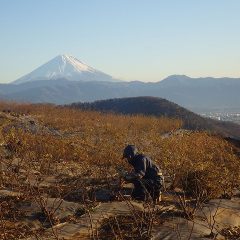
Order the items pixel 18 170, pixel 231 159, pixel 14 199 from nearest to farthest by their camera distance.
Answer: pixel 14 199 → pixel 18 170 → pixel 231 159

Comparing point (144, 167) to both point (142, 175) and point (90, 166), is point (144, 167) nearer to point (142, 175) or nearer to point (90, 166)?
point (142, 175)

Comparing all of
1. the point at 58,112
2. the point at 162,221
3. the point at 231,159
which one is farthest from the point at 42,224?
the point at 58,112

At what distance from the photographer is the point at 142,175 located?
988 centimetres

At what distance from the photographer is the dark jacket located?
9.88m

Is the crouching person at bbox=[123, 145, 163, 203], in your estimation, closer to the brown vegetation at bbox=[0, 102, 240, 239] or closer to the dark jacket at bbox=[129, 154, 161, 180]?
the dark jacket at bbox=[129, 154, 161, 180]

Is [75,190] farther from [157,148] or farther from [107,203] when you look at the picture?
[157,148]

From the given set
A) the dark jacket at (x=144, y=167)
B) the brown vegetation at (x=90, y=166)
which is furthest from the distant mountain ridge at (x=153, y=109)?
the dark jacket at (x=144, y=167)

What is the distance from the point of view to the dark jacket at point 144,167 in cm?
988

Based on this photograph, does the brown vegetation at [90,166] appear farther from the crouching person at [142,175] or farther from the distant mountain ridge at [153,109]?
the distant mountain ridge at [153,109]

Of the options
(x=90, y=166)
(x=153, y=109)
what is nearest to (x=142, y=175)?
(x=90, y=166)

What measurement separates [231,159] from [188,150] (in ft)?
6.57

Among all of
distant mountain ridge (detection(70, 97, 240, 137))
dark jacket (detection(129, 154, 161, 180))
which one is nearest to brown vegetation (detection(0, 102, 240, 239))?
dark jacket (detection(129, 154, 161, 180))

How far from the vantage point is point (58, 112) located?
32656mm

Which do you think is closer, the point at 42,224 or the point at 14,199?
the point at 42,224
